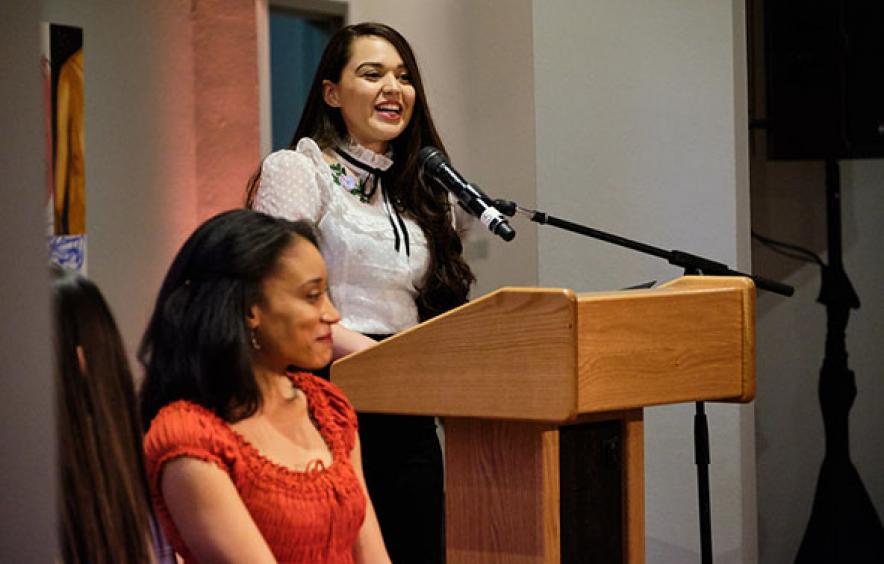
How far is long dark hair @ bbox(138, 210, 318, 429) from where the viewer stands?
1.70 meters

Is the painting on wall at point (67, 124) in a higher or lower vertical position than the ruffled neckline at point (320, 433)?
higher

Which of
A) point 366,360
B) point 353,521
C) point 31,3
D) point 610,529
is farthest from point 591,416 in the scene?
point 31,3

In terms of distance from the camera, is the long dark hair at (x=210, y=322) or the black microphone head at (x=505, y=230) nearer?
the long dark hair at (x=210, y=322)

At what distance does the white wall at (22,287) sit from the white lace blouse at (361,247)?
169 centimetres

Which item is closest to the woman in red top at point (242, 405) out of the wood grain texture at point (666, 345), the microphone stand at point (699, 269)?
the wood grain texture at point (666, 345)

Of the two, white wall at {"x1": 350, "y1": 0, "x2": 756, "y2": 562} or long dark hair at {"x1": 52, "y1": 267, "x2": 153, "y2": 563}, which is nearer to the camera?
long dark hair at {"x1": 52, "y1": 267, "x2": 153, "y2": 563}

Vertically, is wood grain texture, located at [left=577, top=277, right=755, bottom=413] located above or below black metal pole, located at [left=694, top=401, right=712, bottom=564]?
above

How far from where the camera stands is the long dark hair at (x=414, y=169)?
261cm

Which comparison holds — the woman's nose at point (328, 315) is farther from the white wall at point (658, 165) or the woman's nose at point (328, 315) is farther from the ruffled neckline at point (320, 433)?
the white wall at point (658, 165)

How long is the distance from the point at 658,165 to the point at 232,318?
216cm

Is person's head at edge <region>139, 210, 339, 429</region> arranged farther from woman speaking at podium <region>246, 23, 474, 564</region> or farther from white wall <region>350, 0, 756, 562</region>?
white wall <region>350, 0, 756, 562</region>

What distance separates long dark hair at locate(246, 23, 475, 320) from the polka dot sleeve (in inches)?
6.2

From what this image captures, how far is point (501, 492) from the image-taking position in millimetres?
2078

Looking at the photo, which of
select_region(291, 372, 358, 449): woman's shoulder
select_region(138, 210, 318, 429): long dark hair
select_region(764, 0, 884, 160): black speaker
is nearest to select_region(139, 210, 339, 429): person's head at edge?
select_region(138, 210, 318, 429): long dark hair
